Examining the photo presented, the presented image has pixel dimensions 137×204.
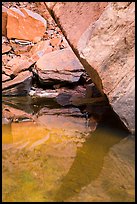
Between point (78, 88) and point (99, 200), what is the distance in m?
3.50

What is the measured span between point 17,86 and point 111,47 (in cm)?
242

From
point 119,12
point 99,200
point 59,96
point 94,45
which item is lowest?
point 59,96

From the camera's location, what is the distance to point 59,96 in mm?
6410

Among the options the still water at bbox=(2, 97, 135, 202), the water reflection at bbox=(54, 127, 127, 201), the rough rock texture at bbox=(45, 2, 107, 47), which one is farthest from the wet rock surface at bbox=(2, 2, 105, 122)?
the rough rock texture at bbox=(45, 2, 107, 47)

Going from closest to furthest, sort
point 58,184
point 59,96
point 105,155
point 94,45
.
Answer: point 58,184 < point 105,155 < point 94,45 < point 59,96

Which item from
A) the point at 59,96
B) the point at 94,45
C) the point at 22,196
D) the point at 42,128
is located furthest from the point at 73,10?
the point at 22,196

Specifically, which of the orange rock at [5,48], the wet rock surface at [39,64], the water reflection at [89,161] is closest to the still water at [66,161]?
the water reflection at [89,161]

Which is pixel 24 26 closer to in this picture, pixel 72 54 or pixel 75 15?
pixel 72 54

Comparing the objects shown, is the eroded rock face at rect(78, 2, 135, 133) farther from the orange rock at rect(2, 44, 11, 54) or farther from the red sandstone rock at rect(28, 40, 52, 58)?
the orange rock at rect(2, 44, 11, 54)

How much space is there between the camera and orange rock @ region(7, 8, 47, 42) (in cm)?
771

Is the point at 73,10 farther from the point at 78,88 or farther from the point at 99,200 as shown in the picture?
the point at 99,200

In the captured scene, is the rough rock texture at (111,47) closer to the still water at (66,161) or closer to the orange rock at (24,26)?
the still water at (66,161)

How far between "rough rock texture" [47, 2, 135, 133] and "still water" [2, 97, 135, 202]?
439mm

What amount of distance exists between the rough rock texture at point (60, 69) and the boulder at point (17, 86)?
0.78ft
